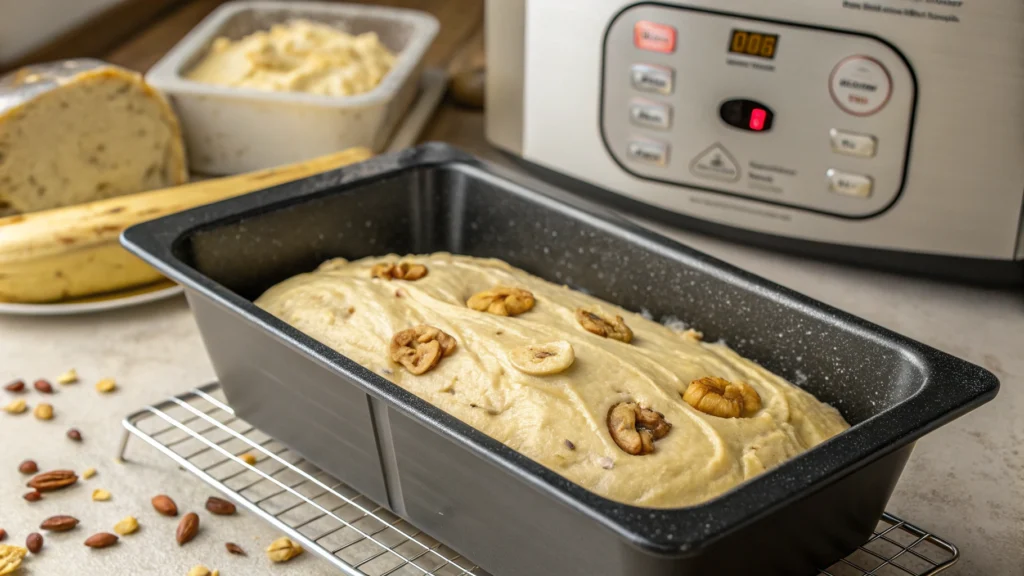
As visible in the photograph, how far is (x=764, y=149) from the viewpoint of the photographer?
119 cm

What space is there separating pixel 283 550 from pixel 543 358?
0.89ft

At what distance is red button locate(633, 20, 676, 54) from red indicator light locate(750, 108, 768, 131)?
118 mm

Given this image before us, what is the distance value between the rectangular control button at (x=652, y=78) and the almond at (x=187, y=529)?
0.69m

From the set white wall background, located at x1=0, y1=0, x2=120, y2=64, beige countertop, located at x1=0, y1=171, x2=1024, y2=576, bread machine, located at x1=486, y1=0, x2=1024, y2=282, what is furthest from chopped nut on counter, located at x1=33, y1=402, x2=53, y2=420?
white wall background, located at x1=0, y1=0, x2=120, y2=64

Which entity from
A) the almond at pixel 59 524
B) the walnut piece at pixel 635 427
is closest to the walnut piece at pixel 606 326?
the walnut piece at pixel 635 427

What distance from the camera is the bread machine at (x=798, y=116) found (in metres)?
1.07

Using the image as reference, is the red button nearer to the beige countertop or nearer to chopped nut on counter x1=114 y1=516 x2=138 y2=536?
the beige countertop

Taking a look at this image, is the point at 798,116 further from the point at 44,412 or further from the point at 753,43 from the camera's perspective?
the point at 44,412

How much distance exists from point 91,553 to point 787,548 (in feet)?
1.90

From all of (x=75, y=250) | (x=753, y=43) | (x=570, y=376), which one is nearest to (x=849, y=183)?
(x=753, y=43)

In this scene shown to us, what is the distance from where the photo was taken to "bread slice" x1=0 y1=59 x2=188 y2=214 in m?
1.26

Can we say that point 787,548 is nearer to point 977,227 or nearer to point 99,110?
point 977,227

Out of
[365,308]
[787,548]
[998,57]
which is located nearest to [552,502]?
[787,548]

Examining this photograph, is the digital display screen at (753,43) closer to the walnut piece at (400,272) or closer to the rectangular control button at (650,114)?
the rectangular control button at (650,114)
